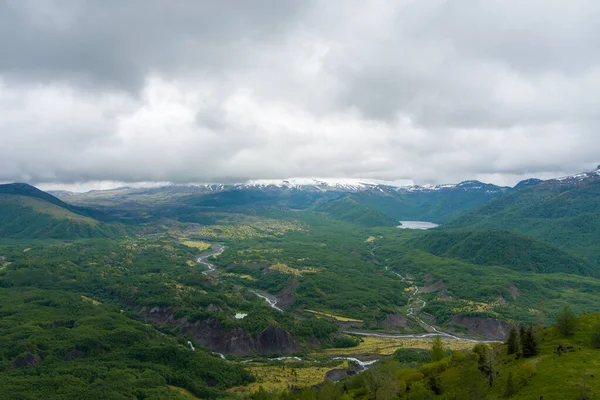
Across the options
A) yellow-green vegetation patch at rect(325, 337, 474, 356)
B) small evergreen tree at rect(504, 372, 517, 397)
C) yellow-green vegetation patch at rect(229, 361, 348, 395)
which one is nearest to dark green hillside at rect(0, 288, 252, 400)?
yellow-green vegetation patch at rect(229, 361, 348, 395)

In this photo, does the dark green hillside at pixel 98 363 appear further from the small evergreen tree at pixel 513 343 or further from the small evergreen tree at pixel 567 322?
the small evergreen tree at pixel 567 322

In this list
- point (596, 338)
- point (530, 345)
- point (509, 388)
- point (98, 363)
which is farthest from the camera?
point (98, 363)

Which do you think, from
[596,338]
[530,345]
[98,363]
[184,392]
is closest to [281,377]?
[184,392]

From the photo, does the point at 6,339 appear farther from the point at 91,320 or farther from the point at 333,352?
the point at 333,352

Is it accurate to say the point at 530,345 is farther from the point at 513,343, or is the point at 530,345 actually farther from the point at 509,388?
the point at 509,388

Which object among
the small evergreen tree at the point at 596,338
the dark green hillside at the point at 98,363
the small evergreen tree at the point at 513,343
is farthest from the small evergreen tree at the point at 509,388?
the dark green hillside at the point at 98,363

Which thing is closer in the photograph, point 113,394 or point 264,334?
point 113,394

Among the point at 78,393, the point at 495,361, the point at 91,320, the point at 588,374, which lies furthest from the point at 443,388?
the point at 91,320
